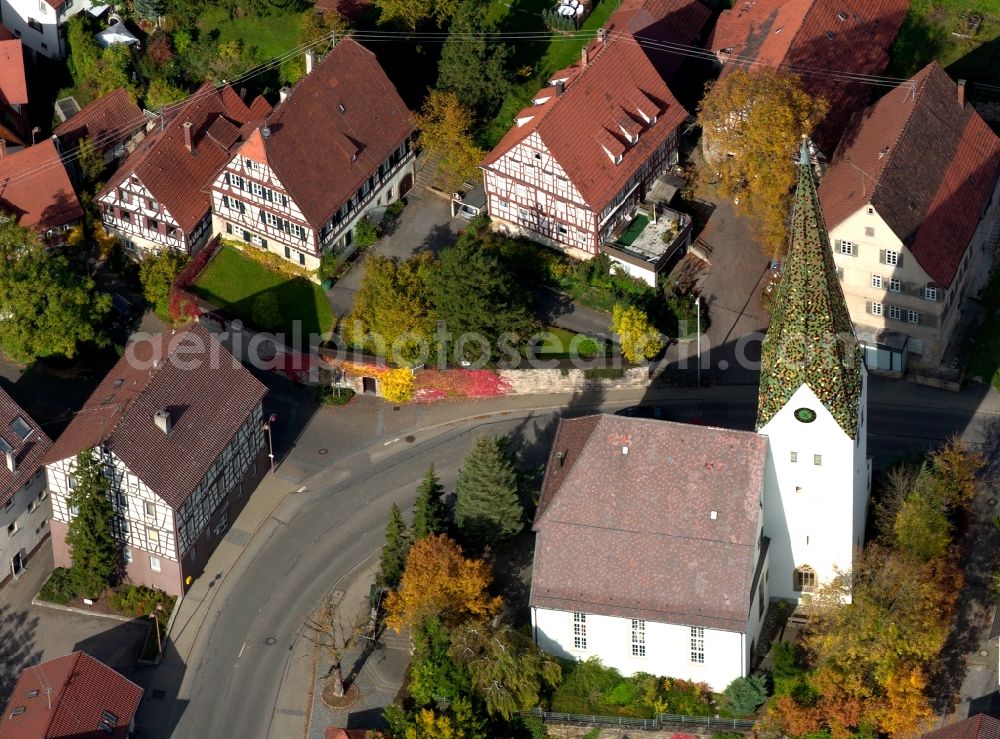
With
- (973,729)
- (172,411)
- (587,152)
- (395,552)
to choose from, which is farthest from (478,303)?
(973,729)

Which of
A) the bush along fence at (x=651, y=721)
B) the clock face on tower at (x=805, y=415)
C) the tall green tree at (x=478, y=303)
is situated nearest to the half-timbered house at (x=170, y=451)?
the tall green tree at (x=478, y=303)

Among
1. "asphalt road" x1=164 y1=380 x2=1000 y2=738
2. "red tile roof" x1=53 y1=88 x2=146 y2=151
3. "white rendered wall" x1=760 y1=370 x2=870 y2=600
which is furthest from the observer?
Result: "red tile roof" x1=53 y1=88 x2=146 y2=151

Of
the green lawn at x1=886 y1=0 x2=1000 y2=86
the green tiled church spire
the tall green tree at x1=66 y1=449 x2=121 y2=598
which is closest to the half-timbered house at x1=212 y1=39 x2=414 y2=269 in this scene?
the tall green tree at x1=66 y1=449 x2=121 y2=598

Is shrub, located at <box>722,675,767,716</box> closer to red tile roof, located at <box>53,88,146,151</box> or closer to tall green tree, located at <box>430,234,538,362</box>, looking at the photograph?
tall green tree, located at <box>430,234,538,362</box>

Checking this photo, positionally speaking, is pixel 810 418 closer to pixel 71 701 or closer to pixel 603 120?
pixel 603 120

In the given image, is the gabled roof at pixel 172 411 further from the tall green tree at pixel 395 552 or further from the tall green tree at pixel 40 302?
the tall green tree at pixel 395 552

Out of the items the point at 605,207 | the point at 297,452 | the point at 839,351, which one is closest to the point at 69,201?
the point at 297,452

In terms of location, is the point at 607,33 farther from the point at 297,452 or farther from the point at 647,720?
the point at 647,720
